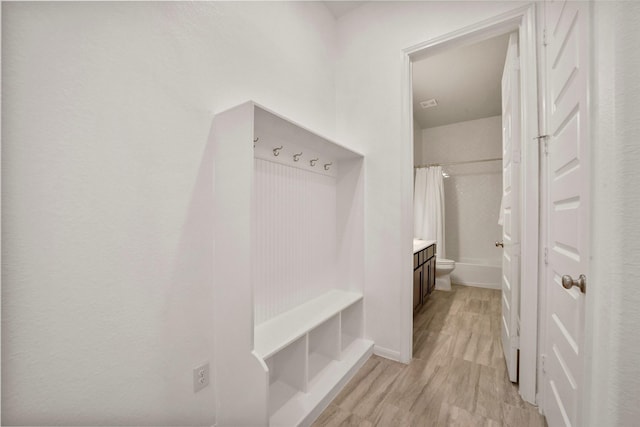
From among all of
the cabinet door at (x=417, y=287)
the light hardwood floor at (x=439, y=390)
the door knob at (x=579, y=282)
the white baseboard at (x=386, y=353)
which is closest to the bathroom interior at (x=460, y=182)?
the cabinet door at (x=417, y=287)

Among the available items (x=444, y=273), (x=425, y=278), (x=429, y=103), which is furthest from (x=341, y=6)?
(x=444, y=273)

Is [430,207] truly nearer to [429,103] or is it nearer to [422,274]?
[429,103]

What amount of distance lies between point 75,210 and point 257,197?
0.82 meters

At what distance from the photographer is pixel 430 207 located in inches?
177


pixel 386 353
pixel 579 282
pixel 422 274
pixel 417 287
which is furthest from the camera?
pixel 422 274

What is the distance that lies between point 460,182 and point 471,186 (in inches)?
7.6

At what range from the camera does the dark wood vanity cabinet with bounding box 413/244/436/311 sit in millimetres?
2787

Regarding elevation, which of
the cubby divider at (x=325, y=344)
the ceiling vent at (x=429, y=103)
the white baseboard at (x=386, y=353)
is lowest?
the white baseboard at (x=386, y=353)

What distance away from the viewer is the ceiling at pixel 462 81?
8.82 ft

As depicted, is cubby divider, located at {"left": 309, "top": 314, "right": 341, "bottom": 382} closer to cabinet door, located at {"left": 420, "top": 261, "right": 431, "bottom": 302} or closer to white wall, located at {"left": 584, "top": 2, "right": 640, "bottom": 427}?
white wall, located at {"left": 584, "top": 2, "right": 640, "bottom": 427}

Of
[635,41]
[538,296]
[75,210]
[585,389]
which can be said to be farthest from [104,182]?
[538,296]

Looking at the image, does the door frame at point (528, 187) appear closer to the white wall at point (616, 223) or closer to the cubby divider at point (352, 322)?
the white wall at point (616, 223)

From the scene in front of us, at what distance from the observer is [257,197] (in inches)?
61.4

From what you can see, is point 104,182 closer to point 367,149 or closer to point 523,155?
point 367,149
